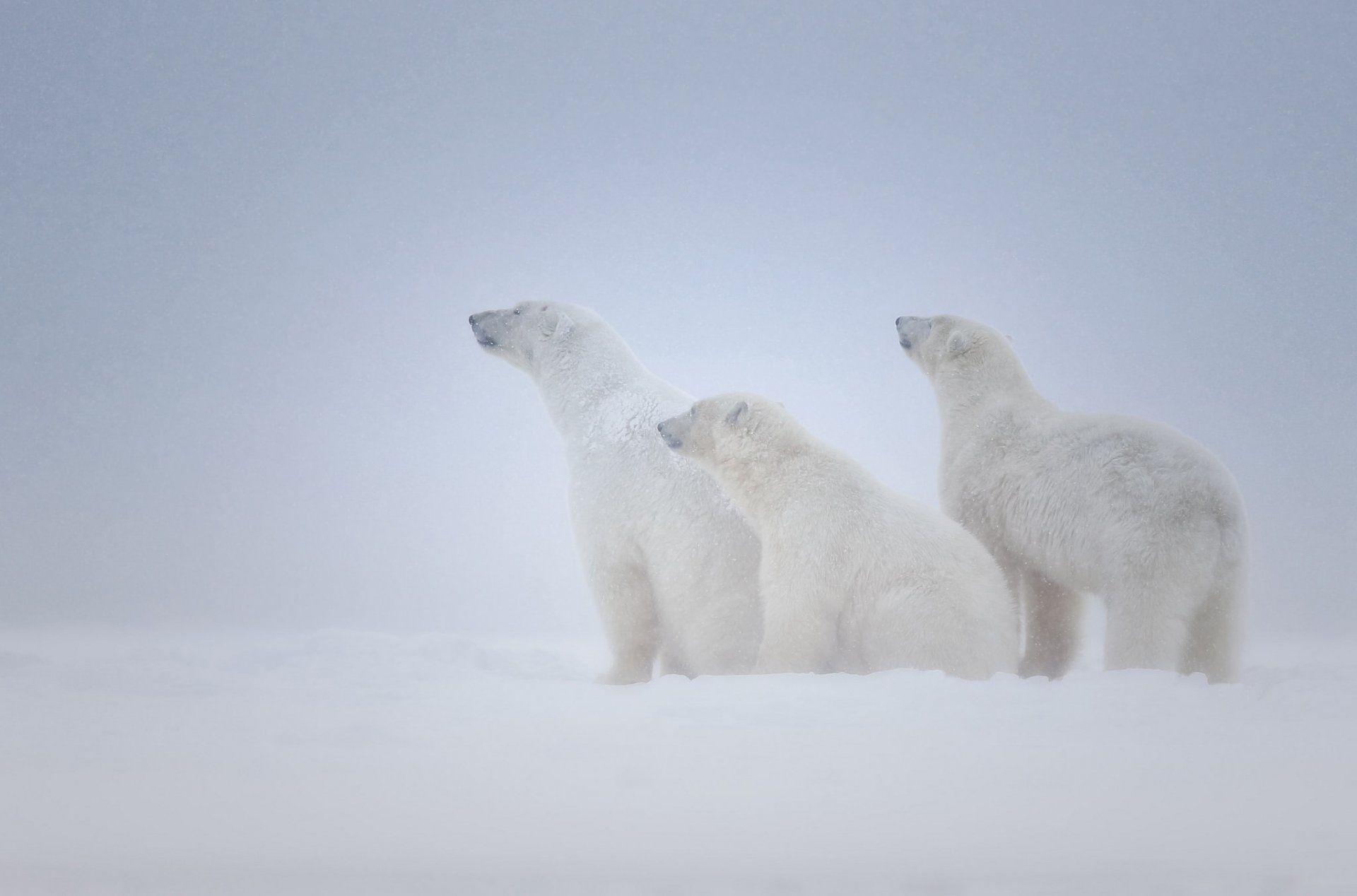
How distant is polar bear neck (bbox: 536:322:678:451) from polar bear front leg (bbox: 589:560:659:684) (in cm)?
53

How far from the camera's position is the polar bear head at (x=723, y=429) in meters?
3.77

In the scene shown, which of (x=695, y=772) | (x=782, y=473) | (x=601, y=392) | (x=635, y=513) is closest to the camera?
(x=695, y=772)

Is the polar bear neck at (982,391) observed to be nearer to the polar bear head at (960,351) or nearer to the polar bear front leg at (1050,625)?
the polar bear head at (960,351)

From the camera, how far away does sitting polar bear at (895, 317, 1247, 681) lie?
131 inches

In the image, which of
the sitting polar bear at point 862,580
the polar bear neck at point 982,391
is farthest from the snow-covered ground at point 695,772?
the polar bear neck at point 982,391

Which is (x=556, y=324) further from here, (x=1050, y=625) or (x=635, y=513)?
(x=1050, y=625)

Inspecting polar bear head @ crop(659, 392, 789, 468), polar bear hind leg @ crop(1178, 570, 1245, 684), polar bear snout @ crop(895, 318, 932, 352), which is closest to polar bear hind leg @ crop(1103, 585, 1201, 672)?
polar bear hind leg @ crop(1178, 570, 1245, 684)

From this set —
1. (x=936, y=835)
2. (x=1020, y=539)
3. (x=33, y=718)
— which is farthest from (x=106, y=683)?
(x=1020, y=539)

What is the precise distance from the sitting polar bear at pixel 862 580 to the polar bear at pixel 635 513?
0.88ft

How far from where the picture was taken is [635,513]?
392cm

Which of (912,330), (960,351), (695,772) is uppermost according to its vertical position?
(912,330)

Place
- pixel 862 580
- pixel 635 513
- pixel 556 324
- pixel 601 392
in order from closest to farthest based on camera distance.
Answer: pixel 862 580 < pixel 635 513 < pixel 601 392 < pixel 556 324

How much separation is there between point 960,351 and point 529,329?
6.14 feet

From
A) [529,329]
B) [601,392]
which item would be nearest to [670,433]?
[601,392]
